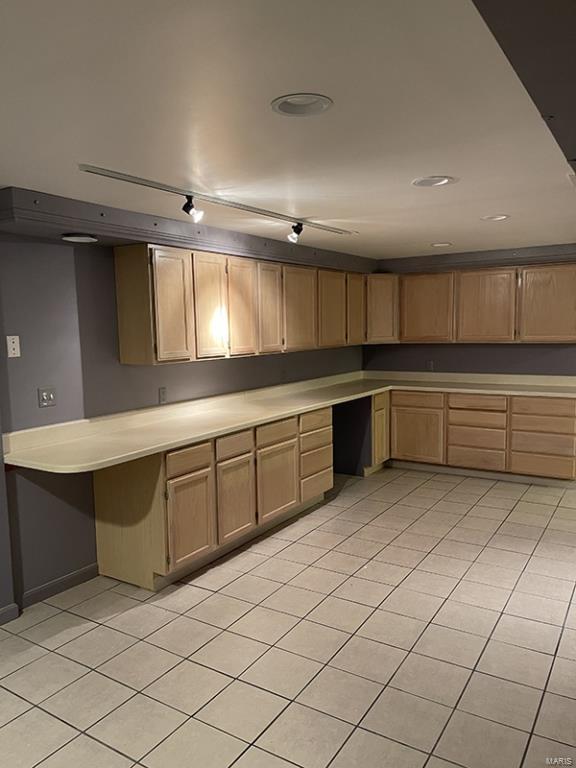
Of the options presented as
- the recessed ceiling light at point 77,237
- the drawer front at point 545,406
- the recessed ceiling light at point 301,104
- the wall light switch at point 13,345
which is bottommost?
the drawer front at point 545,406

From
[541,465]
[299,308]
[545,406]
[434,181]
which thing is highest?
[434,181]

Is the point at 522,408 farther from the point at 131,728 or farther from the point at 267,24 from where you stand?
the point at 267,24

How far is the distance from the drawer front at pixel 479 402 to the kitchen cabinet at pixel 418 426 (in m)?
0.13

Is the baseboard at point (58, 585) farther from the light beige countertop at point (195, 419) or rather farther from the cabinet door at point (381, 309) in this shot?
the cabinet door at point (381, 309)

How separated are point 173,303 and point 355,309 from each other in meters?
2.74

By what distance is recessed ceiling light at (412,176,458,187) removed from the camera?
2.79 meters

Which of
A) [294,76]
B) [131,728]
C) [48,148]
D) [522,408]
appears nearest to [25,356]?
[48,148]

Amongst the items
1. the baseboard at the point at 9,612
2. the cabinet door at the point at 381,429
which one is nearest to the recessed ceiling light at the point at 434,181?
the baseboard at the point at 9,612

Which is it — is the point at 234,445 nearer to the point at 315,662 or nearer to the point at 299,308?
the point at 315,662

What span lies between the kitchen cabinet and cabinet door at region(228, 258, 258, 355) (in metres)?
2.26

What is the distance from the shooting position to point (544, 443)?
5.50 m

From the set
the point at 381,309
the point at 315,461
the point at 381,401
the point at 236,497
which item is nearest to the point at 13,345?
the point at 236,497

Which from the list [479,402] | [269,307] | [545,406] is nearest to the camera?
[269,307]

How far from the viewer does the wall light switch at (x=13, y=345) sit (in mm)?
3189
